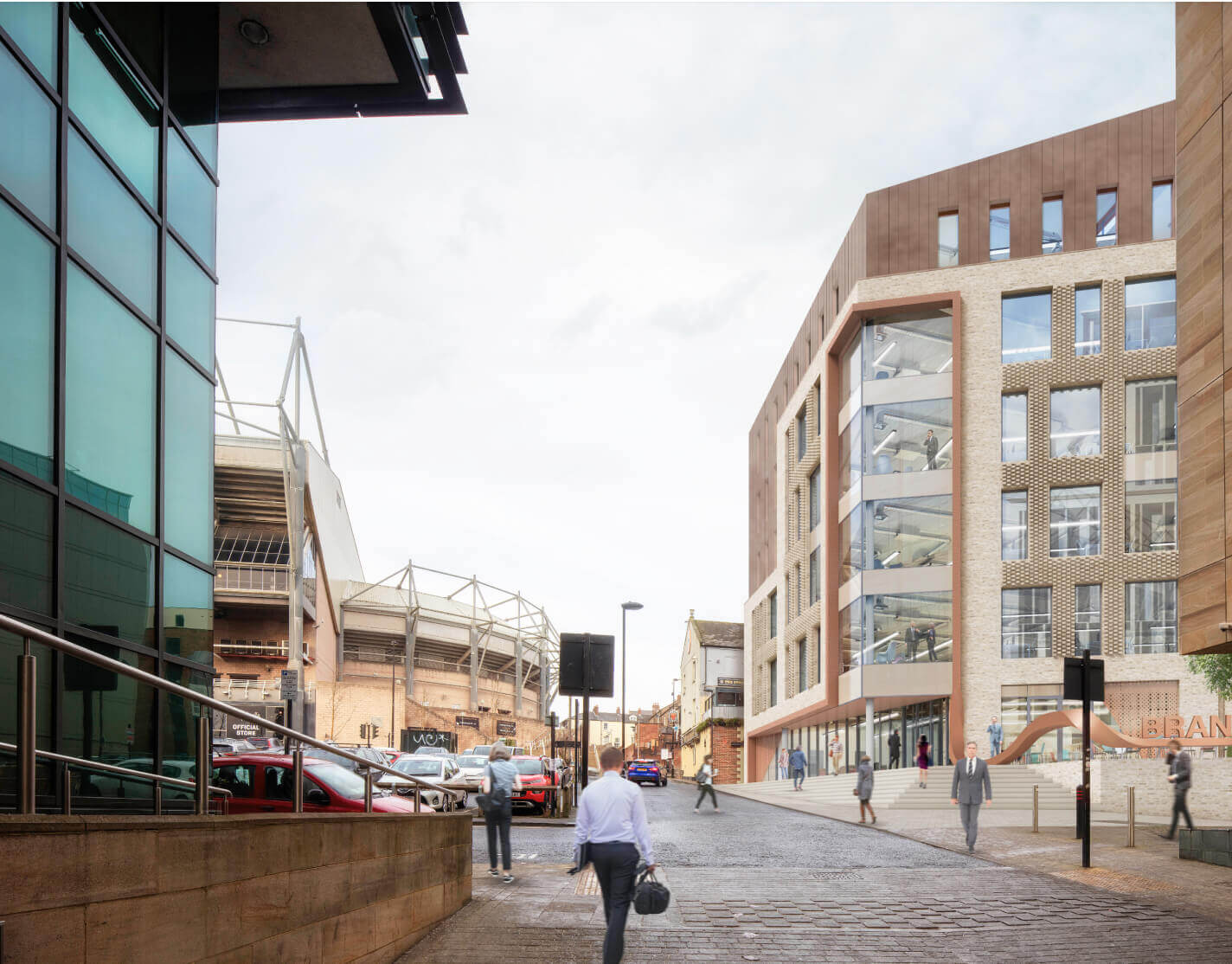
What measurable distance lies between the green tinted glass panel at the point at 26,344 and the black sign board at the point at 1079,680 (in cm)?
1224

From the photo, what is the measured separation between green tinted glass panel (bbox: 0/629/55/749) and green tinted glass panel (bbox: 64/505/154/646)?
168 inches

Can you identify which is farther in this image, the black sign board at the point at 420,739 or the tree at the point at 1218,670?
the black sign board at the point at 420,739

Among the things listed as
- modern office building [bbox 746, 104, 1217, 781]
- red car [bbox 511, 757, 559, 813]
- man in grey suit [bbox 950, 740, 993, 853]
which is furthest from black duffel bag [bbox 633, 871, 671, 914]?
modern office building [bbox 746, 104, 1217, 781]

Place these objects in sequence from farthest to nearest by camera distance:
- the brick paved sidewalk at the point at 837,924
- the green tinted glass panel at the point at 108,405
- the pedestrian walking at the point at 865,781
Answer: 1. the pedestrian walking at the point at 865,781
2. the green tinted glass panel at the point at 108,405
3. the brick paved sidewalk at the point at 837,924

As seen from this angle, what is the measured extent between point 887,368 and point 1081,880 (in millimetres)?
30828

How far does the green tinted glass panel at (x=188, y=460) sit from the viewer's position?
38.4ft

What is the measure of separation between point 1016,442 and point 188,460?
34.6 meters

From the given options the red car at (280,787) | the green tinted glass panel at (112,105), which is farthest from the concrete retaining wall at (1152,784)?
the green tinted glass panel at (112,105)

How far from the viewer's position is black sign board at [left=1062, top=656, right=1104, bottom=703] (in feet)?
52.6

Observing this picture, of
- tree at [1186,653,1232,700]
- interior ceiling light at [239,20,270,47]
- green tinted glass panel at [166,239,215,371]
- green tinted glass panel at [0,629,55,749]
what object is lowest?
tree at [1186,653,1232,700]

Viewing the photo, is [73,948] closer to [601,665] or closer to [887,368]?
[601,665]

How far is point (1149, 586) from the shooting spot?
39.8 m

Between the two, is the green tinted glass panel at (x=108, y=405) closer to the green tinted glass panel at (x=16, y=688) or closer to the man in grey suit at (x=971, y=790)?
the green tinted glass panel at (x=16, y=688)

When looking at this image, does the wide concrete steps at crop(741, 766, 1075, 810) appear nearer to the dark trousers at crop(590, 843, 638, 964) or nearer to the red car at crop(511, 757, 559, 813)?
the red car at crop(511, 757, 559, 813)
